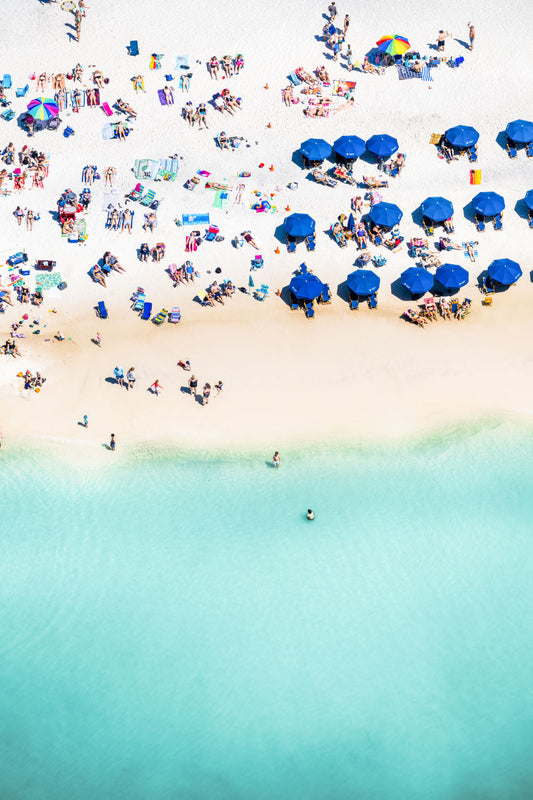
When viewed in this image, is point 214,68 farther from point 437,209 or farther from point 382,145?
point 437,209

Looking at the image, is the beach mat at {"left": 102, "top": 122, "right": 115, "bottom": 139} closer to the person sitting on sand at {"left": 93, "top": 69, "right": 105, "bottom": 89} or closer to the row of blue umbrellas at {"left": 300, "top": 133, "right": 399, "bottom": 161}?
the person sitting on sand at {"left": 93, "top": 69, "right": 105, "bottom": 89}

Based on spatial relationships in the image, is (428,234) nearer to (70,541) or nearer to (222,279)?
(222,279)

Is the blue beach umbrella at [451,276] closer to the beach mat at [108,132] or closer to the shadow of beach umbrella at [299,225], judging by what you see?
the shadow of beach umbrella at [299,225]

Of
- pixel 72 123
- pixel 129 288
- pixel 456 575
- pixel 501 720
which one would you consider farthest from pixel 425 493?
pixel 72 123

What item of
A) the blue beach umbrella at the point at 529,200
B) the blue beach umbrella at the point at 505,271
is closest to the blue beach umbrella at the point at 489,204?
the blue beach umbrella at the point at 529,200

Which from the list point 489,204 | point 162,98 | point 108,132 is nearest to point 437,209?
point 489,204

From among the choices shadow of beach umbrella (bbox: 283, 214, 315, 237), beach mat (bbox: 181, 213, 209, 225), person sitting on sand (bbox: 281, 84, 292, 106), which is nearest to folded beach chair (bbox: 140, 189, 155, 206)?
beach mat (bbox: 181, 213, 209, 225)
